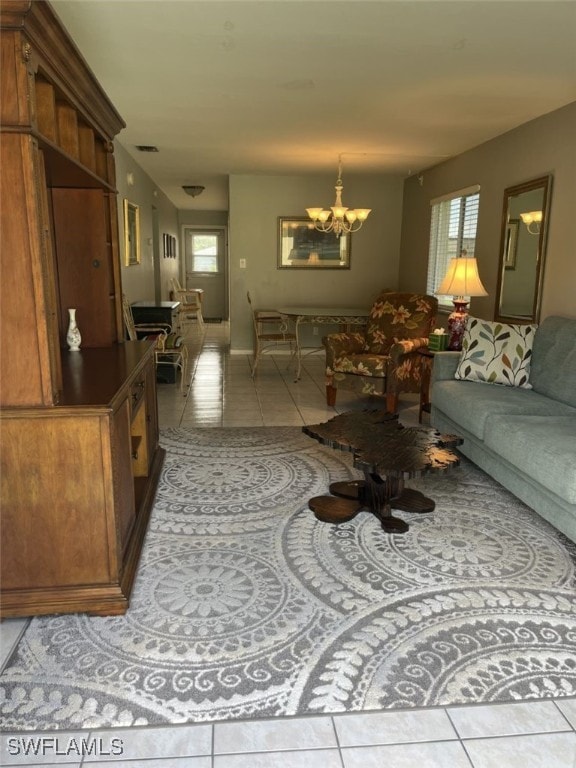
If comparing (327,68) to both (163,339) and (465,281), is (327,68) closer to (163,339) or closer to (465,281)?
(465,281)

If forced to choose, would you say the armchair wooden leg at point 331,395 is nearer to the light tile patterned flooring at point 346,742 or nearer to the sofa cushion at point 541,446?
the sofa cushion at point 541,446

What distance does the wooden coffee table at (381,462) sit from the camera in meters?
2.42

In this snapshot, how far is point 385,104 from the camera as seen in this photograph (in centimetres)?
376

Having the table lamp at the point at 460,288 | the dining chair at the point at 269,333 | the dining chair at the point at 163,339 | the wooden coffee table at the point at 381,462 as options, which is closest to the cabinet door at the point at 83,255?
the wooden coffee table at the point at 381,462

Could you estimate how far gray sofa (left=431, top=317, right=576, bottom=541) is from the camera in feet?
7.70

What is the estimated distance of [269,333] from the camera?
6.82 m

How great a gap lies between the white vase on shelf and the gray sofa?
85.5 inches

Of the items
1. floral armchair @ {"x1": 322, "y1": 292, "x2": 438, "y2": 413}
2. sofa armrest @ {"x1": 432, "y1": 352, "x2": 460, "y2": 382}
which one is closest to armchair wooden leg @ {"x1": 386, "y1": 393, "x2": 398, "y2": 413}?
floral armchair @ {"x1": 322, "y1": 292, "x2": 438, "y2": 413}

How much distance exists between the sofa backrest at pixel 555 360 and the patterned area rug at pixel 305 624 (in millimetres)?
771

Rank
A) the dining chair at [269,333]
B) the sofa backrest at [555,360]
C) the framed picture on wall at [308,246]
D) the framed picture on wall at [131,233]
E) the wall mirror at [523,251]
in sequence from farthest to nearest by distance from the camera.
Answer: the framed picture on wall at [308,246] → the dining chair at [269,333] → the framed picture on wall at [131,233] → the wall mirror at [523,251] → the sofa backrest at [555,360]

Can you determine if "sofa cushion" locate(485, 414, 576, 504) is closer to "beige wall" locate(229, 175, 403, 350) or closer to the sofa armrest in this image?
the sofa armrest

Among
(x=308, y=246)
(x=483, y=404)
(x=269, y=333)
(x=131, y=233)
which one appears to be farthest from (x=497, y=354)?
(x=308, y=246)

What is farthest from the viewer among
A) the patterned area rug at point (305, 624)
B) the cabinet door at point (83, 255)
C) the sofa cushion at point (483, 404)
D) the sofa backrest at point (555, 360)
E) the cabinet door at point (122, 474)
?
the sofa backrest at point (555, 360)

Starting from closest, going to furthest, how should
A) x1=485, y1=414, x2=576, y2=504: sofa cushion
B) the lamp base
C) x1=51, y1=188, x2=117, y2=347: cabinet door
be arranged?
x1=485, y1=414, x2=576, y2=504: sofa cushion, x1=51, y1=188, x2=117, y2=347: cabinet door, the lamp base
